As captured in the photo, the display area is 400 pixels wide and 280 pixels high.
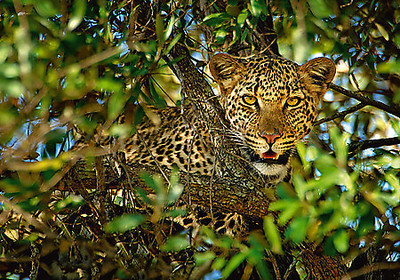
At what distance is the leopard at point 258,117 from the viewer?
4.58m

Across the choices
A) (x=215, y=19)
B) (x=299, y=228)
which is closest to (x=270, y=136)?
(x=215, y=19)

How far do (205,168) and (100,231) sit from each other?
1337mm

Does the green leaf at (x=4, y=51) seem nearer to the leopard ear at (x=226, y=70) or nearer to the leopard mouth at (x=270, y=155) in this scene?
the leopard ear at (x=226, y=70)

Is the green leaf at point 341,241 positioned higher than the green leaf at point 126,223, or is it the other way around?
the green leaf at point 126,223

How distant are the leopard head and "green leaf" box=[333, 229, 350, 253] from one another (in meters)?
2.12

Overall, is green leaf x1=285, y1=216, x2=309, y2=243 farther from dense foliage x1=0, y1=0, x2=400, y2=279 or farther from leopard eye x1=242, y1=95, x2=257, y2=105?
leopard eye x1=242, y1=95, x2=257, y2=105

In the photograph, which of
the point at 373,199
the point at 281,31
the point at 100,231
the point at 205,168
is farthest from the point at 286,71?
the point at 373,199

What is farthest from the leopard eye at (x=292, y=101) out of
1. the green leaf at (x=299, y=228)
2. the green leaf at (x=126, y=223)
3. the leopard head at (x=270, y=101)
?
the green leaf at (x=299, y=228)

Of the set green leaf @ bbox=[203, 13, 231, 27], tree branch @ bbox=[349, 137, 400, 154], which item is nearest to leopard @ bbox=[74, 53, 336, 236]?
tree branch @ bbox=[349, 137, 400, 154]

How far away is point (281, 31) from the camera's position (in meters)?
5.03

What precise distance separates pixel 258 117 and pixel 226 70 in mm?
559

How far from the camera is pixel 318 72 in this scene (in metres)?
4.93

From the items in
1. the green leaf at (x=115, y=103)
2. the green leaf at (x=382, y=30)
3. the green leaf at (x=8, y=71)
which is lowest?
Answer: the green leaf at (x=382, y=30)

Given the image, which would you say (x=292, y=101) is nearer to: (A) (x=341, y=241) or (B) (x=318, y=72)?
(B) (x=318, y=72)
